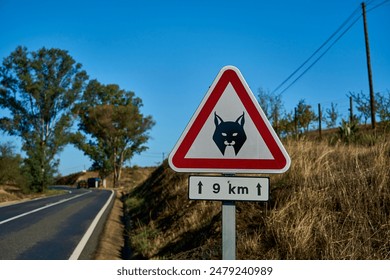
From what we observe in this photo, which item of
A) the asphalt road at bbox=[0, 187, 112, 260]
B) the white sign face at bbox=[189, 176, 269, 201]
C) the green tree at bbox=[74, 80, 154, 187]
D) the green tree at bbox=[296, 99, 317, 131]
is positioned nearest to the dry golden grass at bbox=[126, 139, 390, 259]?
the asphalt road at bbox=[0, 187, 112, 260]

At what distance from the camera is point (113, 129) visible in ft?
195

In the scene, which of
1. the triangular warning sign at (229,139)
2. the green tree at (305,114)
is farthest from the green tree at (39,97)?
the triangular warning sign at (229,139)

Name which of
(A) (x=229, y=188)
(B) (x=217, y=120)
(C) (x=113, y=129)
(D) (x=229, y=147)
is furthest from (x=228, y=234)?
(C) (x=113, y=129)

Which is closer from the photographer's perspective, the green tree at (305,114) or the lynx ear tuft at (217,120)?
the lynx ear tuft at (217,120)

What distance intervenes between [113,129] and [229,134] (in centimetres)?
5780

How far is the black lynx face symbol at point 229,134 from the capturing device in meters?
2.85

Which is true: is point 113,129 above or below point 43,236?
above

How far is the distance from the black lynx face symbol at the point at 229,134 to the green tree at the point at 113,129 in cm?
5240

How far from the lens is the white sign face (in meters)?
2.77

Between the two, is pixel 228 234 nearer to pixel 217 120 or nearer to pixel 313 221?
pixel 217 120

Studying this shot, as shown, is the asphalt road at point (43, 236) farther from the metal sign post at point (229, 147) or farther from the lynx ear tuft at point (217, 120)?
the lynx ear tuft at point (217, 120)

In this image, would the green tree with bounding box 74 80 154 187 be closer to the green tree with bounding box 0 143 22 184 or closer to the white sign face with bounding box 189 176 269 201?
the green tree with bounding box 0 143 22 184

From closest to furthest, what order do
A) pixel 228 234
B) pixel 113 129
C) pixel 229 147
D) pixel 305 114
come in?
pixel 228 234 < pixel 229 147 < pixel 305 114 < pixel 113 129
